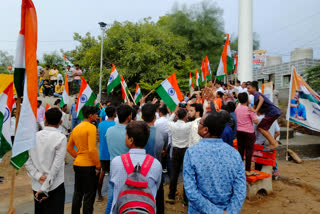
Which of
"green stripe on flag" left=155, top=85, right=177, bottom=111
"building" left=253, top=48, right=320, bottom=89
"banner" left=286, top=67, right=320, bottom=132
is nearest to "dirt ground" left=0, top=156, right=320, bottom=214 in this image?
"banner" left=286, top=67, right=320, bottom=132

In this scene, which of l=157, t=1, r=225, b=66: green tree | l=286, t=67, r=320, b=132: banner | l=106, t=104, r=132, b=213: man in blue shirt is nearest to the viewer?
l=106, t=104, r=132, b=213: man in blue shirt

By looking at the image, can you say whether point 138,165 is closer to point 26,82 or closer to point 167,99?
point 26,82

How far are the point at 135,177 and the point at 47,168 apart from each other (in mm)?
1448

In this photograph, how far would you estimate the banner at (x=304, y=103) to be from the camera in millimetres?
8156

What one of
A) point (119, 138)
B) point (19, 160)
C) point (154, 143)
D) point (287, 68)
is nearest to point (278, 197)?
point (154, 143)

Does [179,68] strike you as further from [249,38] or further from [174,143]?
[174,143]

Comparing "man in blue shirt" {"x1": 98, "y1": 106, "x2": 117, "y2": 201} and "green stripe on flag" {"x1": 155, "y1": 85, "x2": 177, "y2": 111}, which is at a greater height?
"green stripe on flag" {"x1": 155, "y1": 85, "x2": 177, "y2": 111}

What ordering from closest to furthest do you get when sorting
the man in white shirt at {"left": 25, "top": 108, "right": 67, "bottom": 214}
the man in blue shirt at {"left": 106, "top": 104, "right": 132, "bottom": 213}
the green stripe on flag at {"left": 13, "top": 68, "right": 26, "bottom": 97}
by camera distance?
the green stripe on flag at {"left": 13, "top": 68, "right": 26, "bottom": 97} < the man in white shirt at {"left": 25, "top": 108, "right": 67, "bottom": 214} < the man in blue shirt at {"left": 106, "top": 104, "right": 132, "bottom": 213}

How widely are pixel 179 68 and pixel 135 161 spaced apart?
17.9 m

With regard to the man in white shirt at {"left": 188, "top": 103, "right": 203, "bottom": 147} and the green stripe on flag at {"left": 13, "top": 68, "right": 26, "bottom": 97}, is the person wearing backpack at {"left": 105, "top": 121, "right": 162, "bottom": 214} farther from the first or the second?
the man in white shirt at {"left": 188, "top": 103, "right": 203, "bottom": 147}

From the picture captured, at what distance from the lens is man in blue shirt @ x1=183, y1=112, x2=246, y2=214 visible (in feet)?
7.31

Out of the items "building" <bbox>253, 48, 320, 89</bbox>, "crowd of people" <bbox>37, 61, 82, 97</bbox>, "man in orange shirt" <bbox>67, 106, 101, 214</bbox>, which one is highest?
"building" <bbox>253, 48, 320, 89</bbox>

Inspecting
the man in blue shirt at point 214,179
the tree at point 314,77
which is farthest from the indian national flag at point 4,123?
the tree at point 314,77

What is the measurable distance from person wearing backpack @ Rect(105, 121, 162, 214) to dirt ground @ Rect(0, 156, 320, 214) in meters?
2.75
